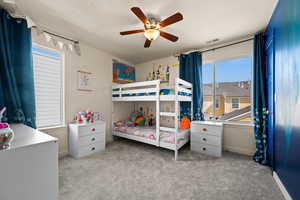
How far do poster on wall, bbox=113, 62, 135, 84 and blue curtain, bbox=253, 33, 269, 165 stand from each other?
127 inches

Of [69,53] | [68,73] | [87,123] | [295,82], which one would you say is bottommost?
[87,123]

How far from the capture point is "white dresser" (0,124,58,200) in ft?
2.77

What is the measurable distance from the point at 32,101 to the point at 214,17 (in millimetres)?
3178

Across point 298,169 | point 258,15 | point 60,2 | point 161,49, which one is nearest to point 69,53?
point 60,2

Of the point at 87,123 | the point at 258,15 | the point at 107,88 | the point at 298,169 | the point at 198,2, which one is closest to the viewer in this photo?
the point at 298,169

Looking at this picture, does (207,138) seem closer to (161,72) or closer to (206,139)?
(206,139)

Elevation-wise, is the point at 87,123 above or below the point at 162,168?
above

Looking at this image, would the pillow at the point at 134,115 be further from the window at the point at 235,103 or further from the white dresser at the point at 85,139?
the window at the point at 235,103

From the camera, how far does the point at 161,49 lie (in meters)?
3.16

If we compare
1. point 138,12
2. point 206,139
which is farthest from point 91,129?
point 206,139

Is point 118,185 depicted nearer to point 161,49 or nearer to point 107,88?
point 107,88

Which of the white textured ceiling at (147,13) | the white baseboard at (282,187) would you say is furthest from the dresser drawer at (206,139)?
the white textured ceiling at (147,13)

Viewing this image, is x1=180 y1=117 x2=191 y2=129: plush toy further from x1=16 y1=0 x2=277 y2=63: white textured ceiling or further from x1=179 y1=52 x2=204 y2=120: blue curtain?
x1=16 y1=0 x2=277 y2=63: white textured ceiling

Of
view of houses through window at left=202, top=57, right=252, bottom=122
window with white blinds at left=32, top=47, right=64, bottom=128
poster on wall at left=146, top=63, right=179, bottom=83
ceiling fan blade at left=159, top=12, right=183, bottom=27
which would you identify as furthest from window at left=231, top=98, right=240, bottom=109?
window with white blinds at left=32, top=47, right=64, bottom=128
